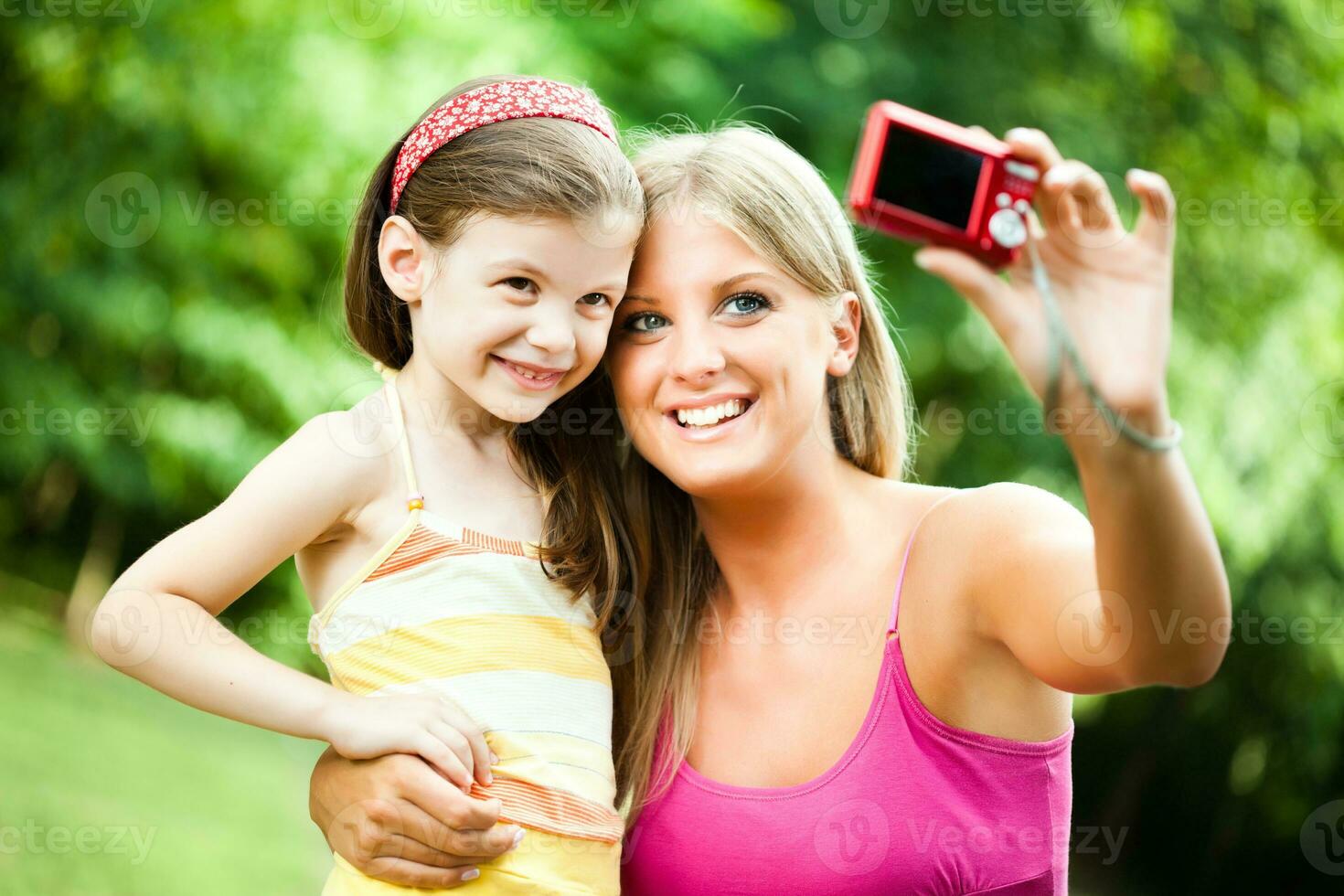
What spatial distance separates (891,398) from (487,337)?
39.0 inches

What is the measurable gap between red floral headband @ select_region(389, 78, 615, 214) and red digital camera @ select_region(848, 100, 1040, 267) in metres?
0.90

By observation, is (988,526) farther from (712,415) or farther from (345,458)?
(345,458)

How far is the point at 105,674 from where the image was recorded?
25.1 feet

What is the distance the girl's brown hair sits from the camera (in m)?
2.25

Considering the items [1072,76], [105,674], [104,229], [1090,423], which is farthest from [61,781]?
[1072,76]

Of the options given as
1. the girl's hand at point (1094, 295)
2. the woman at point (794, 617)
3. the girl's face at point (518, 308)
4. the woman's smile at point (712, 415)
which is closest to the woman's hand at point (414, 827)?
the woman at point (794, 617)

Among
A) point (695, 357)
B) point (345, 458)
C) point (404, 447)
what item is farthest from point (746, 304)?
point (345, 458)

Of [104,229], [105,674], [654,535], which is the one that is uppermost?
[654,535]

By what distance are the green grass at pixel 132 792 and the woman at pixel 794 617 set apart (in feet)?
11.2

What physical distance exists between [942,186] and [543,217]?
0.84 metres

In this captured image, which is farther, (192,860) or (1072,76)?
(1072,76)

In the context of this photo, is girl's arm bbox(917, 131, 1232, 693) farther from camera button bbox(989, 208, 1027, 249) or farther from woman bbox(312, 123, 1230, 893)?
woman bbox(312, 123, 1230, 893)

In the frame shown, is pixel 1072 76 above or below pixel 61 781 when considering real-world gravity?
above

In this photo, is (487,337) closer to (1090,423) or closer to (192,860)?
(1090,423)
